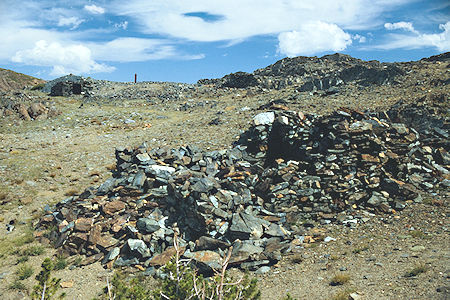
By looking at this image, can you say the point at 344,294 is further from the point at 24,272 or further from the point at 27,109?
the point at 27,109

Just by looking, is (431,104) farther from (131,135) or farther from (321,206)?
(131,135)

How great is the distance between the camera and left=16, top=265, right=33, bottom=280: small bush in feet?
34.1

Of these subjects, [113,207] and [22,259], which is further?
[113,207]

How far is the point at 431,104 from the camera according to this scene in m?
22.0

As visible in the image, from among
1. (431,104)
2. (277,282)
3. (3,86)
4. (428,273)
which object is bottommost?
(277,282)

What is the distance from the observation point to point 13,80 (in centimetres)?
7725

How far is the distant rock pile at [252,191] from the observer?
1162cm

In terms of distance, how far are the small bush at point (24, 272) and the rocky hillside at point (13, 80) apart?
7646 centimetres

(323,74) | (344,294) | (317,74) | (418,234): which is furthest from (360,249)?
(317,74)

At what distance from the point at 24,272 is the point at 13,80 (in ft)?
284

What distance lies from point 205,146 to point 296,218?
10.7m

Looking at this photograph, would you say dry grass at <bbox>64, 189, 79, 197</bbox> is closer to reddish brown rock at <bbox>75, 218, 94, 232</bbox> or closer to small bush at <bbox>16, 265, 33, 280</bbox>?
reddish brown rock at <bbox>75, 218, 94, 232</bbox>

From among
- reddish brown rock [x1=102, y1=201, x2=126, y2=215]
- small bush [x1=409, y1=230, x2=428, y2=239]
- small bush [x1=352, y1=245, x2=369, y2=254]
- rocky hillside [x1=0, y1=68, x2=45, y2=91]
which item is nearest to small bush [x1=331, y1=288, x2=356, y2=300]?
small bush [x1=352, y1=245, x2=369, y2=254]

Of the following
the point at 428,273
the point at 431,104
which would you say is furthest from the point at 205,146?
the point at 431,104
